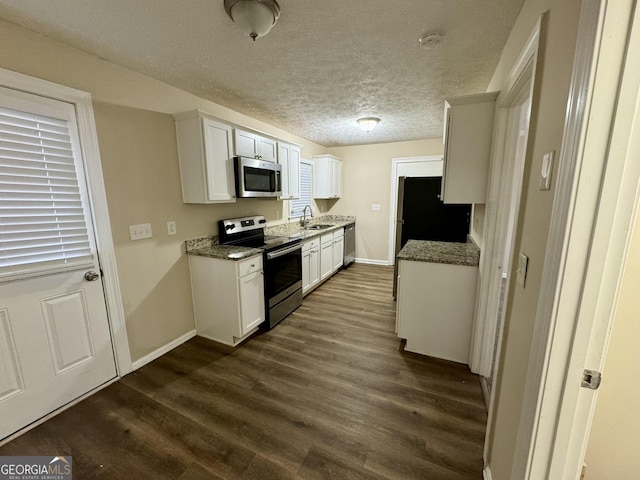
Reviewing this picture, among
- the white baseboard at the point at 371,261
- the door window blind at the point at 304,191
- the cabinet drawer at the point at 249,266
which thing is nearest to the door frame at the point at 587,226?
the cabinet drawer at the point at 249,266

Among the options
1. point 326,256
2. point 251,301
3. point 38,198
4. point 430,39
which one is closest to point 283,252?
A: point 251,301

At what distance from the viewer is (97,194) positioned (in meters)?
1.90

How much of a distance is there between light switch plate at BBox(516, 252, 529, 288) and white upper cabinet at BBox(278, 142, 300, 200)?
2.80 m

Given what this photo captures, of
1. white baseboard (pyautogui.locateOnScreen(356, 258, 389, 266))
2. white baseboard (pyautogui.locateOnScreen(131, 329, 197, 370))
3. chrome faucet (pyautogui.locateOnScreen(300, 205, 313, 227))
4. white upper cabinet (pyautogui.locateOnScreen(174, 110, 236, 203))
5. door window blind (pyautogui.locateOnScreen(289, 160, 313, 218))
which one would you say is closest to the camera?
white baseboard (pyautogui.locateOnScreen(131, 329, 197, 370))

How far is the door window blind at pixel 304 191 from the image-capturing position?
451cm

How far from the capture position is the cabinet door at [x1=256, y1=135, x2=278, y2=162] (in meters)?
3.03

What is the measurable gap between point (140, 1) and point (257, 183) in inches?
68.9

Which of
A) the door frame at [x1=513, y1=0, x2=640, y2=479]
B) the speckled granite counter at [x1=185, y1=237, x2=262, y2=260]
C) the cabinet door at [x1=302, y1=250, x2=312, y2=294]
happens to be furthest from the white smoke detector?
the cabinet door at [x1=302, y1=250, x2=312, y2=294]

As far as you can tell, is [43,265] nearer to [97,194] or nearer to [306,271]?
[97,194]

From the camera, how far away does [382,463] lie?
144 centimetres

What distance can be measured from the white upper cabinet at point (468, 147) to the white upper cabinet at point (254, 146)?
196 cm

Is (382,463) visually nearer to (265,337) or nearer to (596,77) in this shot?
(265,337)

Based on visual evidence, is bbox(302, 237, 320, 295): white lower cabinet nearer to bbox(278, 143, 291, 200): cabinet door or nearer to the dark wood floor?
bbox(278, 143, 291, 200): cabinet door

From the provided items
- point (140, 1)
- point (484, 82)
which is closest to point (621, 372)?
point (484, 82)
